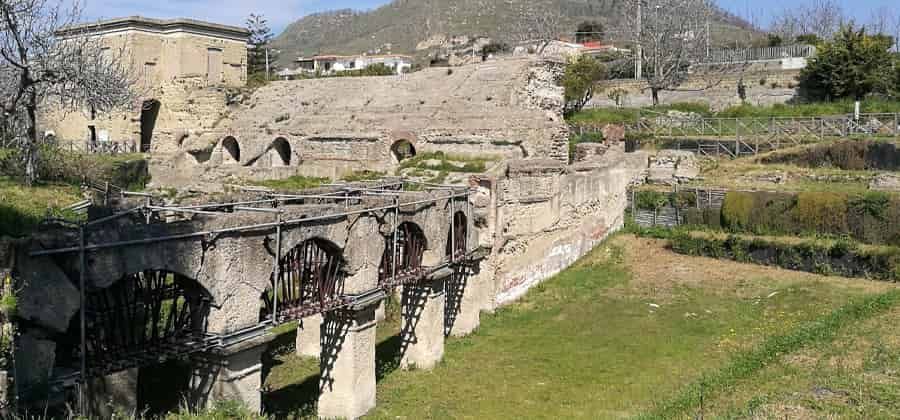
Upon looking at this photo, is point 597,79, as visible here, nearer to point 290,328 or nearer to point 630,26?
point 630,26

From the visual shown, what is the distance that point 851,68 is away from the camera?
34.9 m

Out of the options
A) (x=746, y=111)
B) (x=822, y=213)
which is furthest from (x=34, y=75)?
(x=746, y=111)

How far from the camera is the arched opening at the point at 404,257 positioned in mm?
13219

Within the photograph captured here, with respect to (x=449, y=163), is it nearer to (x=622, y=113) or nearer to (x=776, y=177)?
(x=776, y=177)

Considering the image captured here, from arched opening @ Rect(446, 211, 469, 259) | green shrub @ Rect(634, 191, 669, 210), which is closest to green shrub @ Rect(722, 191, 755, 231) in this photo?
green shrub @ Rect(634, 191, 669, 210)

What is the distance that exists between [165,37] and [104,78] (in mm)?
17972

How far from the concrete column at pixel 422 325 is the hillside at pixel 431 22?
71520mm

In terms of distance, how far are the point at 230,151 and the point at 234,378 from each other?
24897 millimetres

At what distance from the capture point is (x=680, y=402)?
11766mm

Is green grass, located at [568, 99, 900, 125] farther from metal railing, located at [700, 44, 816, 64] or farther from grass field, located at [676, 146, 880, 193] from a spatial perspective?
metal railing, located at [700, 44, 816, 64]

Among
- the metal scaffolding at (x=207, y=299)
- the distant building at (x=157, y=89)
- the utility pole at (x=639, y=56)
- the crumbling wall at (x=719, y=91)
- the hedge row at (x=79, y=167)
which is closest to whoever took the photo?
the metal scaffolding at (x=207, y=299)

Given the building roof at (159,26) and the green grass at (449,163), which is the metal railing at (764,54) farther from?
the building roof at (159,26)

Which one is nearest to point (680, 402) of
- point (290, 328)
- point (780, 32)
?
point (290, 328)

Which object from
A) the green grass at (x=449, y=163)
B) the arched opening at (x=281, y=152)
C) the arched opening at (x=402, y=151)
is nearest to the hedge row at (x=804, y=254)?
the green grass at (x=449, y=163)
